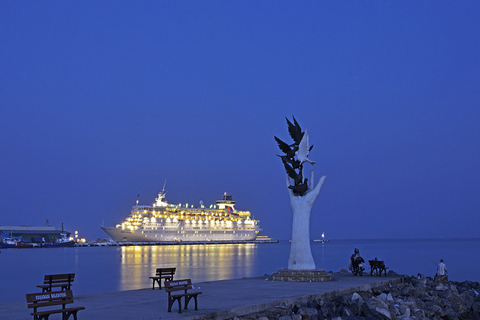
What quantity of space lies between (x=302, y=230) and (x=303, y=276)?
1493mm

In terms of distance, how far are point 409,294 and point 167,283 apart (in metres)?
7.91

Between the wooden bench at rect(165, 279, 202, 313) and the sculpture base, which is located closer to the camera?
the wooden bench at rect(165, 279, 202, 313)

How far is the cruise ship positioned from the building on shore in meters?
27.5

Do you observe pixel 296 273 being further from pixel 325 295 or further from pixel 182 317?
pixel 182 317

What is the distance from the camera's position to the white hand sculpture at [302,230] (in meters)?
16.0

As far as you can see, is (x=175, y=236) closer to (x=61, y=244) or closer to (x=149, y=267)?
(x=61, y=244)

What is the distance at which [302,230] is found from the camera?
16.3 metres

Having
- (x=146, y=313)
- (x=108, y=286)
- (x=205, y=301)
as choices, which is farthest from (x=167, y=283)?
(x=108, y=286)

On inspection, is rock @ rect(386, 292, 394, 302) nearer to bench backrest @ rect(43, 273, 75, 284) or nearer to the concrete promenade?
the concrete promenade

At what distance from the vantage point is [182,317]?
8.68 m

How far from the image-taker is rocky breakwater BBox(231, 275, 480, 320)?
10.7 metres

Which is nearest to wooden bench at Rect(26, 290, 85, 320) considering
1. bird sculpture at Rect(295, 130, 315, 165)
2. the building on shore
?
bird sculpture at Rect(295, 130, 315, 165)

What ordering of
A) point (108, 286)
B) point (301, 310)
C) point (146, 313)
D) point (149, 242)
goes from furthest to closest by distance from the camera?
point (149, 242)
point (108, 286)
point (301, 310)
point (146, 313)

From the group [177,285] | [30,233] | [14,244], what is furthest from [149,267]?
[30,233]
